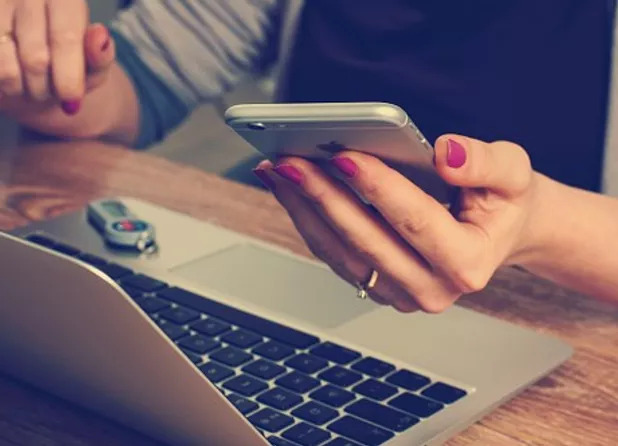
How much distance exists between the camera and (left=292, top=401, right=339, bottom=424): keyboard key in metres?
0.60

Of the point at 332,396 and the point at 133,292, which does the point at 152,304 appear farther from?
the point at 332,396

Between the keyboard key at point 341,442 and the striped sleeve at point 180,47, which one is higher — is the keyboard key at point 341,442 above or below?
below

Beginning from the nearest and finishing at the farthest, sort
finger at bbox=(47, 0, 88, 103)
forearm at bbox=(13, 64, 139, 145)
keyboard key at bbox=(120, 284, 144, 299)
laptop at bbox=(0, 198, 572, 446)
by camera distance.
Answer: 1. laptop at bbox=(0, 198, 572, 446)
2. keyboard key at bbox=(120, 284, 144, 299)
3. finger at bbox=(47, 0, 88, 103)
4. forearm at bbox=(13, 64, 139, 145)

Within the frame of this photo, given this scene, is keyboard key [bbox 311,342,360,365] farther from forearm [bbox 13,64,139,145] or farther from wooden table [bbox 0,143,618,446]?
forearm [bbox 13,64,139,145]

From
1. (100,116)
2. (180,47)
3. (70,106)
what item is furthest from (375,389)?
(180,47)

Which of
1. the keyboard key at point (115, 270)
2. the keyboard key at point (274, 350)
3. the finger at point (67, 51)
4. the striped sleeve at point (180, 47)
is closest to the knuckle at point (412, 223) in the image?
the keyboard key at point (274, 350)

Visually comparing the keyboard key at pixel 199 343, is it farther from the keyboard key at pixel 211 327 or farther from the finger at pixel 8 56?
the finger at pixel 8 56

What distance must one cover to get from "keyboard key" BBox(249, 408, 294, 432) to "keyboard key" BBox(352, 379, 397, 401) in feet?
0.19

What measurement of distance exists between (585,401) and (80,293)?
1.02 feet

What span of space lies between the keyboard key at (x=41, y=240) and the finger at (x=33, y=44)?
Answer: 0.16 metres

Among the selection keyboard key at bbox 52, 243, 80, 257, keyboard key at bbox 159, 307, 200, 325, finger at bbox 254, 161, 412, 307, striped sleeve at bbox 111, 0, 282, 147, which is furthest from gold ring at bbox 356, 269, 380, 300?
striped sleeve at bbox 111, 0, 282, 147

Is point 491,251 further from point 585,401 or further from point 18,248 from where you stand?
point 18,248

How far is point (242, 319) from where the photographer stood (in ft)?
2.36

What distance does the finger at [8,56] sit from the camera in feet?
3.07
